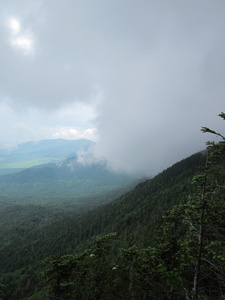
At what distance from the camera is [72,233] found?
7308 inches

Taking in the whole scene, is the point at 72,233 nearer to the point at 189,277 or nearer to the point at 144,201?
the point at 144,201

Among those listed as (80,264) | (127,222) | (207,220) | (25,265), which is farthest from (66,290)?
(25,265)

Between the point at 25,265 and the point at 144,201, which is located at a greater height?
the point at 144,201

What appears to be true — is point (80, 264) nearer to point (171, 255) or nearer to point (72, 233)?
point (171, 255)

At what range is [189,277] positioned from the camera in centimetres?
1630

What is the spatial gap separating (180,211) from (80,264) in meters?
11.1

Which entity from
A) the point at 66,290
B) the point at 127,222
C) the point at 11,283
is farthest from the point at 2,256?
the point at 66,290

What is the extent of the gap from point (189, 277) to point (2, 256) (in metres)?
214

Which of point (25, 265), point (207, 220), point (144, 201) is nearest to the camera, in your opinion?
point (207, 220)

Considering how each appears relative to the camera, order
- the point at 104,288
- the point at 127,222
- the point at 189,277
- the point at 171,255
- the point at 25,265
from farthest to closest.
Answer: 1. the point at 127,222
2. the point at 25,265
3. the point at 104,288
4. the point at 189,277
5. the point at 171,255

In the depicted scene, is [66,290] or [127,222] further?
[127,222]

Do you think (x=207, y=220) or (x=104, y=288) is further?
(x=104, y=288)

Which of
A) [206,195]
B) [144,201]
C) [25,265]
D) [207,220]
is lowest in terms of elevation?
[25,265]

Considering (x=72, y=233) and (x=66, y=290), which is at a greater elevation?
(x=66, y=290)
